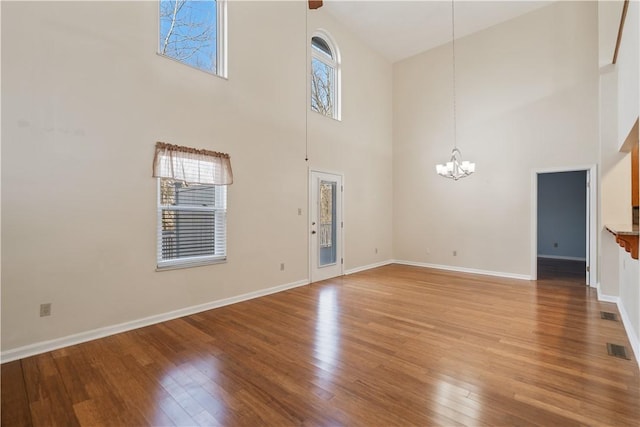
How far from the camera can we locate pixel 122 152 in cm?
334

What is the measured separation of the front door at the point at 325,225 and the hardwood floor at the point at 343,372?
5.89 ft

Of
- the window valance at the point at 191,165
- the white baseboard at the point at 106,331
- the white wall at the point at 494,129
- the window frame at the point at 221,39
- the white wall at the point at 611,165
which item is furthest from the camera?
the white wall at the point at 494,129

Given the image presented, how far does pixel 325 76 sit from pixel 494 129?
11.8 feet

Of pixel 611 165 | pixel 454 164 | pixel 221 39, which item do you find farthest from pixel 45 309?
pixel 611 165

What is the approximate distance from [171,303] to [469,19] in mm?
7254

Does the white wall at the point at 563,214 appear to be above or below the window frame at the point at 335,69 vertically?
below

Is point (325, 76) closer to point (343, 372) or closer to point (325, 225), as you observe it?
point (325, 225)

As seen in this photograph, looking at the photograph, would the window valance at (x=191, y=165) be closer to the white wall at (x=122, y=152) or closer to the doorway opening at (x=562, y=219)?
the white wall at (x=122, y=152)

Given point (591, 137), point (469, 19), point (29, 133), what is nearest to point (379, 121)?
point (469, 19)

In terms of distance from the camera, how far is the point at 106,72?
3.23 m

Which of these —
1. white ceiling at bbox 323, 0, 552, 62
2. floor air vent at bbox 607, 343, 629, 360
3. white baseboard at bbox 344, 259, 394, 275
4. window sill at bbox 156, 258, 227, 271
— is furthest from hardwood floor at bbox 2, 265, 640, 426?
white ceiling at bbox 323, 0, 552, 62

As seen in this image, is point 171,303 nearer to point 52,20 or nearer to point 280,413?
point 280,413

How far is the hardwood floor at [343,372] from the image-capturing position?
6.35 ft

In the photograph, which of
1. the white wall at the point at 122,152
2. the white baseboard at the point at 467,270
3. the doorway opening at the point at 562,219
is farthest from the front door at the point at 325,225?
the doorway opening at the point at 562,219
